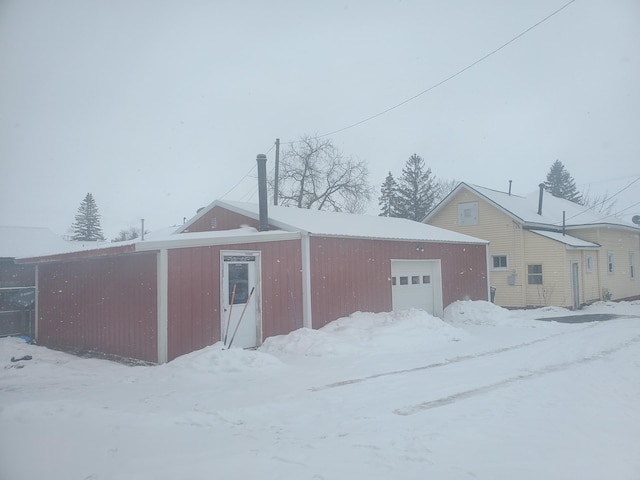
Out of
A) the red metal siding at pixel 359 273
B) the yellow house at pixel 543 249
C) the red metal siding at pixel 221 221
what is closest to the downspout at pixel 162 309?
the red metal siding at pixel 359 273

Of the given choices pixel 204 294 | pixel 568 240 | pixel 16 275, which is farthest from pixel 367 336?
pixel 568 240

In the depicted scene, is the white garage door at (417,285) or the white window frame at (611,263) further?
the white window frame at (611,263)

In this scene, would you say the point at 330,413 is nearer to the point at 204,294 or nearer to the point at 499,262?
the point at 204,294

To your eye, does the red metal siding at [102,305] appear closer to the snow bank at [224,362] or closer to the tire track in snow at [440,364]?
the snow bank at [224,362]

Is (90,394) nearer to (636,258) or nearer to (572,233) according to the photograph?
(572,233)

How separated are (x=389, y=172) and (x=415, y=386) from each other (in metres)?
44.9

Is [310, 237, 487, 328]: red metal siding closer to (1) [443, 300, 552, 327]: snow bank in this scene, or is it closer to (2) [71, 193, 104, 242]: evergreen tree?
(1) [443, 300, 552, 327]: snow bank

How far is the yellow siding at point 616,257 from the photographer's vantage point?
82.3 feet

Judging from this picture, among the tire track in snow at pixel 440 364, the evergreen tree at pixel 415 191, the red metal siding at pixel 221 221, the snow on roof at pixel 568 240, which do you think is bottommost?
the tire track in snow at pixel 440 364

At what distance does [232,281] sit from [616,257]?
2389 cm

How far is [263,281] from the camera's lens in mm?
11883

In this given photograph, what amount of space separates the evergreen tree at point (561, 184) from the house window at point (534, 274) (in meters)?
42.4

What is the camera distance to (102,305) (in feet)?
38.0

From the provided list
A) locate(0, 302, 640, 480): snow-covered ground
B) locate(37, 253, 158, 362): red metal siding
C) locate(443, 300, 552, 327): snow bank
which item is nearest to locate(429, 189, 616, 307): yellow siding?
locate(443, 300, 552, 327): snow bank
